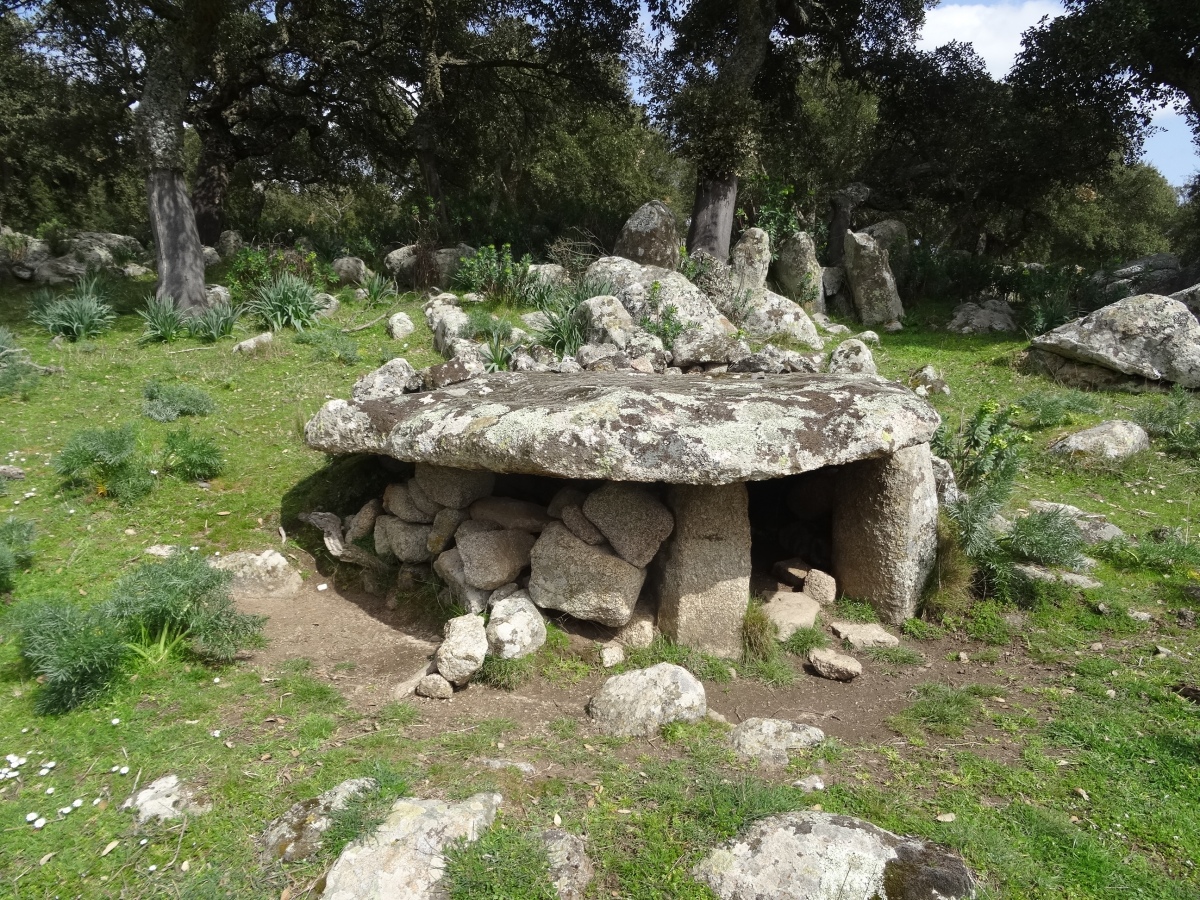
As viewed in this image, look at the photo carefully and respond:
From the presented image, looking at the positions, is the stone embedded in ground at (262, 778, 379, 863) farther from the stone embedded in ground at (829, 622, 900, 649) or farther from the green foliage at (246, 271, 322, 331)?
the green foliage at (246, 271, 322, 331)

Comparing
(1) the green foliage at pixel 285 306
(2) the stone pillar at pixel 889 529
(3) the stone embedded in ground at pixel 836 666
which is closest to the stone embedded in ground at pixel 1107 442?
(2) the stone pillar at pixel 889 529

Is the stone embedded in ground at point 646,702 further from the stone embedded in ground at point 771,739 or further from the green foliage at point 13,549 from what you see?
the green foliage at point 13,549

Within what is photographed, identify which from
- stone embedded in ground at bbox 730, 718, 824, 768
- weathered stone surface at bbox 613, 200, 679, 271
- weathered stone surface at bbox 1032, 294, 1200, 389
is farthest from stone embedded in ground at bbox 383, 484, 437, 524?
weathered stone surface at bbox 1032, 294, 1200, 389

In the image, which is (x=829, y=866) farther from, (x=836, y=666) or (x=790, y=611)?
(x=790, y=611)

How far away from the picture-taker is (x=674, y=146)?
1502 centimetres

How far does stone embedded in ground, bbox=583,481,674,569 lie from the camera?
16.2 feet

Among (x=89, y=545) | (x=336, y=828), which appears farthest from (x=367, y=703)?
(x=89, y=545)

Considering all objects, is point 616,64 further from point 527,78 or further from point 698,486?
point 698,486

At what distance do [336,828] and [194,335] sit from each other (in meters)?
9.41

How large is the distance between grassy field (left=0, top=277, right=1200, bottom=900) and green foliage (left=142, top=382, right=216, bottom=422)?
1.82 metres

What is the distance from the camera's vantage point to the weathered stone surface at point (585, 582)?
4.88 metres

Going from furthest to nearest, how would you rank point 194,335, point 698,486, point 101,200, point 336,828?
point 101,200
point 194,335
point 698,486
point 336,828

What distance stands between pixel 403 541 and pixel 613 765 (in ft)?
8.90

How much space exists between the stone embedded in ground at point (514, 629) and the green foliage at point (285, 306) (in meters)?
7.53
